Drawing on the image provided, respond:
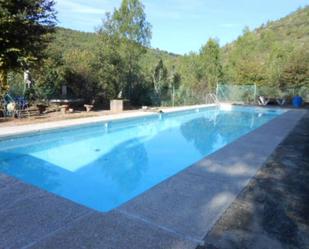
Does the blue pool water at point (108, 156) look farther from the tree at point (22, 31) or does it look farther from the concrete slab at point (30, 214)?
the tree at point (22, 31)

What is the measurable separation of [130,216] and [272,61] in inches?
891

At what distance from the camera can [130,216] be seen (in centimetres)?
283

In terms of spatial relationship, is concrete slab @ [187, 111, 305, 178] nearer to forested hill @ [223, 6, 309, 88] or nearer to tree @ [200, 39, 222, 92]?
tree @ [200, 39, 222, 92]

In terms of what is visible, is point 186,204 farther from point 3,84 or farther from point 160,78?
point 160,78

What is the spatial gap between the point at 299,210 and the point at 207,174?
1378 millimetres

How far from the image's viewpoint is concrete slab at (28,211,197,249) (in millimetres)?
2314

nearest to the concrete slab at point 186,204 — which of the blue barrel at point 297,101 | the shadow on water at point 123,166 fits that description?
the shadow on water at point 123,166

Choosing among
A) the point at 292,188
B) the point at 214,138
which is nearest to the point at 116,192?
the point at 292,188

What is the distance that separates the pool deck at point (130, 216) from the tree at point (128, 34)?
10659 mm

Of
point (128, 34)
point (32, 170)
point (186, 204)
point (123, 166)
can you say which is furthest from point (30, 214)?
point (128, 34)

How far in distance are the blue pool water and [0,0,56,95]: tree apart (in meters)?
2.94

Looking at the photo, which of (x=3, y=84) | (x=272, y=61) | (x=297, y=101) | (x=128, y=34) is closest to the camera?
(x=3, y=84)

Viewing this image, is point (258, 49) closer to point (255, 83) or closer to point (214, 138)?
point (255, 83)

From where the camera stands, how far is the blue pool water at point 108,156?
482 centimetres
